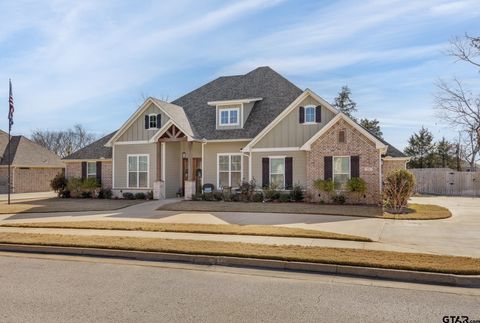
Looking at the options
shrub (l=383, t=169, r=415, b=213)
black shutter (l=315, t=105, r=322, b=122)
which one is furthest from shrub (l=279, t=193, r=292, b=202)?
shrub (l=383, t=169, r=415, b=213)

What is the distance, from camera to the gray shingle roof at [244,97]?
2309cm

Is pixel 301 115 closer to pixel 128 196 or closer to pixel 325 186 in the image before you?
pixel 325 186

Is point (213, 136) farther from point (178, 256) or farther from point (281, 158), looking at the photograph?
point (178, 256)

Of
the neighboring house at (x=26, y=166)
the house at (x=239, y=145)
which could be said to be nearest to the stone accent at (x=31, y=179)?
the neighboring house at (x=26, y=166)

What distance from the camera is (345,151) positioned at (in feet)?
61.2

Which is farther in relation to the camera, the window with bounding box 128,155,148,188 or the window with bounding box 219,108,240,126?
the window with bounding box 219,108,240,126

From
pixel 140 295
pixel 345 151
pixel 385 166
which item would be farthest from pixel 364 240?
pixel 385 166

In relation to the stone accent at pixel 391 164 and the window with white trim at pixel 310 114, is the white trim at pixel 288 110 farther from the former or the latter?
the stone accent at pixel 391 164

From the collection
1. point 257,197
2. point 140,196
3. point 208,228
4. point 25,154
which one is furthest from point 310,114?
point 25,154

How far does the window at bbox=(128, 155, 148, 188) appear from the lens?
76.8 ft

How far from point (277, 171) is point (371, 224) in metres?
8.45

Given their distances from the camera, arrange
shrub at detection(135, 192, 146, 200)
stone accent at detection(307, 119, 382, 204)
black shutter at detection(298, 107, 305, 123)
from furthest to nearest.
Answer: shrub at detection(135, 192, 146, 200) → black shutter at detection(298, 107, 305, 123) → stone accent at detection(307, 119, 382, 204)

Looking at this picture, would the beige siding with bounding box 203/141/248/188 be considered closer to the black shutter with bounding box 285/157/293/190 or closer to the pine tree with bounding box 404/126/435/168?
the black shutter with bounding box 285/157/293/190

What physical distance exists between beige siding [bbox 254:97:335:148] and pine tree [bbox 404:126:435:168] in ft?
88.4
